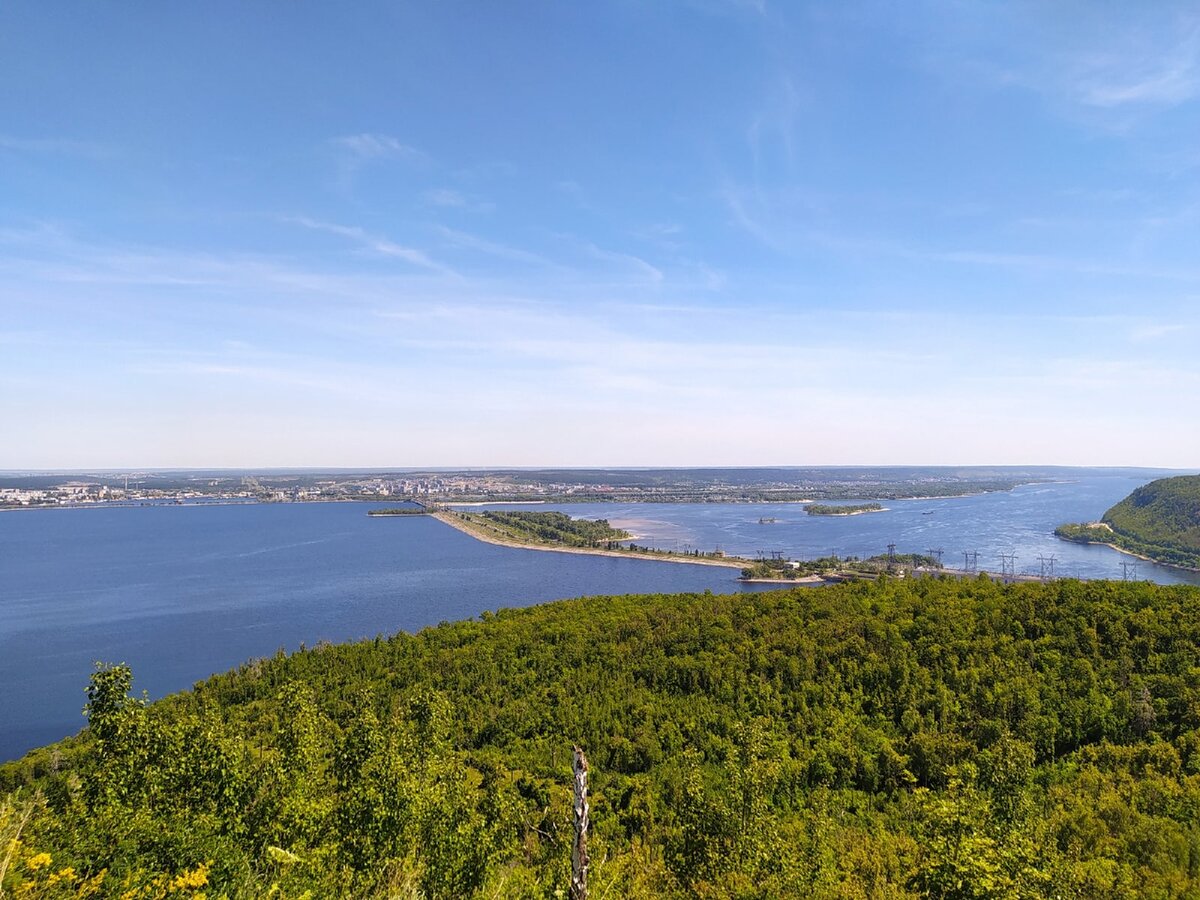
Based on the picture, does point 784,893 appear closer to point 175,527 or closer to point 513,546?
point 513,546

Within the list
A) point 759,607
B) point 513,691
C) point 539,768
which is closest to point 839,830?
point 539,768

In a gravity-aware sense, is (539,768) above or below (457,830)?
below

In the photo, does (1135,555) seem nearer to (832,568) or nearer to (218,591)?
(832,568)

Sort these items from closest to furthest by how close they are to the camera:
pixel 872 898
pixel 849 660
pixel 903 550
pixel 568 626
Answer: pixel 872 898, pixel 849 660, pixel 568 626, pixel 903 550

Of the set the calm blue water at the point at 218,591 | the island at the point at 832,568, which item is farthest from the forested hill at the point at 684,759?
the island at the point at 832,568

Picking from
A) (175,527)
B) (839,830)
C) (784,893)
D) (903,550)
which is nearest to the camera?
(784,893)

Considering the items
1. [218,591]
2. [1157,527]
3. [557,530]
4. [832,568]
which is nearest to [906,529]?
[1157,527]

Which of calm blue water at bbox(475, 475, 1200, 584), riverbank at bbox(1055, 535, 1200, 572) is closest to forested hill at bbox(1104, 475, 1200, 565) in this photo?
riverbank at bbox(1055, 535, 1200, 572)
